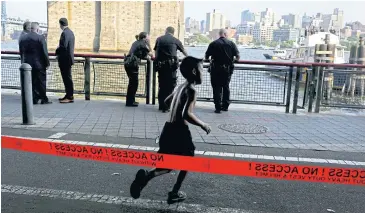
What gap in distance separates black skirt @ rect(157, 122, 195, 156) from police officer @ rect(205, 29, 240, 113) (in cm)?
485

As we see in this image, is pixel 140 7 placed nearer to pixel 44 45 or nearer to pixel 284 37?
pixel 284 37

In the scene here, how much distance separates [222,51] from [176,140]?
4.96 metres

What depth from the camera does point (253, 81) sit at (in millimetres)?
9266

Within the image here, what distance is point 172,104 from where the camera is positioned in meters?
3.61

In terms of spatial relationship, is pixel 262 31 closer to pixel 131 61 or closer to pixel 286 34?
pixel 286 34

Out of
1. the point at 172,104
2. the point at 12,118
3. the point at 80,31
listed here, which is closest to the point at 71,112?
the point at 12,118

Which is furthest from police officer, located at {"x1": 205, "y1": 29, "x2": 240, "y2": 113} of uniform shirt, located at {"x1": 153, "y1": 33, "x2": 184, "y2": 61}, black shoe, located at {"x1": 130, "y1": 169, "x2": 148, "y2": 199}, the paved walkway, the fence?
black shoe, located at {"x1": 130, "y1": 169, "x2": 148, "y2": 199}

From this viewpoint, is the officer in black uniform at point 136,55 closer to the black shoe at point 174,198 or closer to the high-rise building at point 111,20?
the black shoe at point 174,198

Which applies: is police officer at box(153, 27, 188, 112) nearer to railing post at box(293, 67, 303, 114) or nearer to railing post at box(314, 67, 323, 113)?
railing post at box(293, 67, 303, 114)

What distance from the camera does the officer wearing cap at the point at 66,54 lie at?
8539mm

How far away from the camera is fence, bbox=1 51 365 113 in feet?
29.5

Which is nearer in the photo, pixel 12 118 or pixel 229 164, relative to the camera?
pixel 229 164

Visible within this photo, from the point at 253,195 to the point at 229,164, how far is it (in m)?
0.98

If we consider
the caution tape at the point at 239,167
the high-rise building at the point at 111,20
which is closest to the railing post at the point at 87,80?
the caution tape at the point at 239,167
